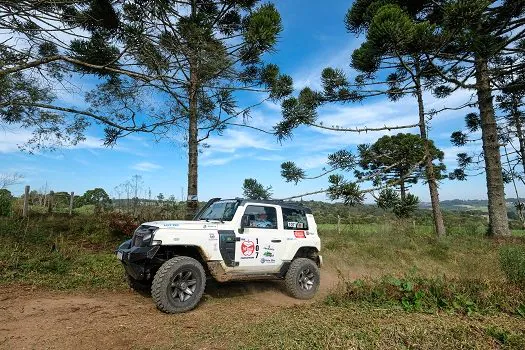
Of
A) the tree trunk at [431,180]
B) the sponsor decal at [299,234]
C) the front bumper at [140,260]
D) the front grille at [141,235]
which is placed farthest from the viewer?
the tree trunk at [431,180]

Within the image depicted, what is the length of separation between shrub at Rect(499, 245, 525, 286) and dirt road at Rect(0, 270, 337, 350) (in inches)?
134

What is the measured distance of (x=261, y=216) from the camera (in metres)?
7.09

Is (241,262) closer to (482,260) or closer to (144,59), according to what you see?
(144,59)

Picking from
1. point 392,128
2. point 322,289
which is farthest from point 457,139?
point 322,289

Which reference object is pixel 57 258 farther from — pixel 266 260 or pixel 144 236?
pixel 266 260

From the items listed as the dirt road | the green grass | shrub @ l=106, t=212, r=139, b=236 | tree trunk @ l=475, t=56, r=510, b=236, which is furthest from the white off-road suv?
tree trunk @ l=475, t=56, r=510, b=236

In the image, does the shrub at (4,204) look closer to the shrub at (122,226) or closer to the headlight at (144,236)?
the shrub at (122,226)

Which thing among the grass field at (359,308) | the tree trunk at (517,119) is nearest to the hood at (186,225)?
the grass field at (359,308)

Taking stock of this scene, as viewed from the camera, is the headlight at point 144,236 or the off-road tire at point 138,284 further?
the off-road tire at point 138,284

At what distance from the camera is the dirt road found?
4324mm

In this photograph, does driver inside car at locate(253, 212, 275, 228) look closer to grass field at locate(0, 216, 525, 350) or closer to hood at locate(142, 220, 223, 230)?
hood at locate(142, 220, 223, 230)

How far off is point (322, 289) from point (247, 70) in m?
8.14

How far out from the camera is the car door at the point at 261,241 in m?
6.61

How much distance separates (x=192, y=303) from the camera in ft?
19.2
